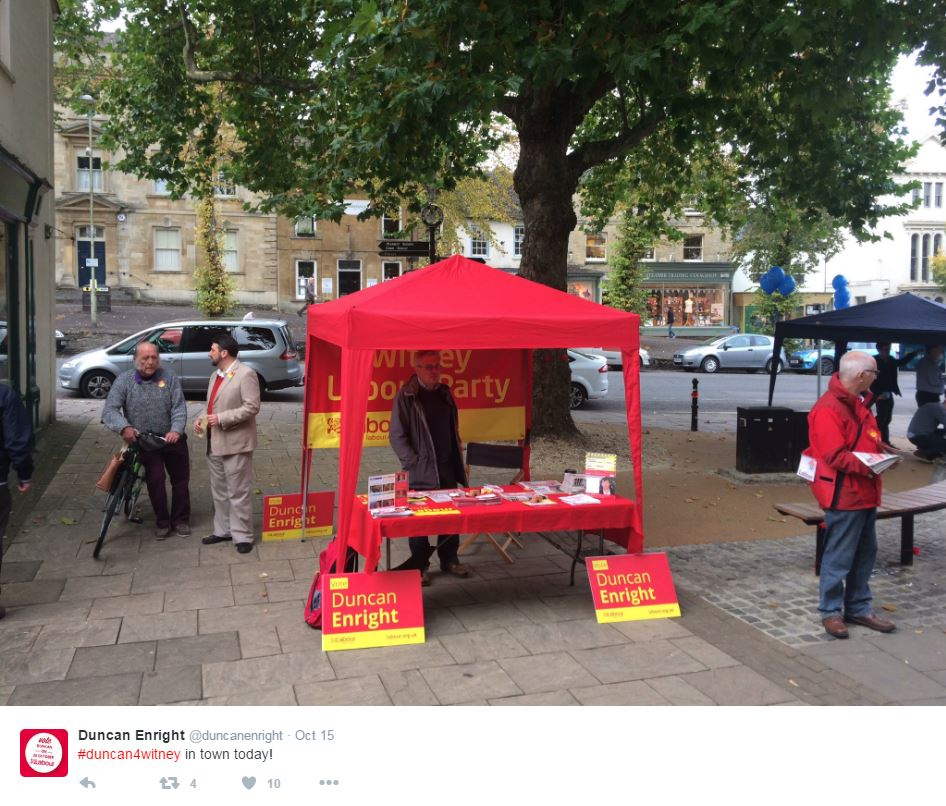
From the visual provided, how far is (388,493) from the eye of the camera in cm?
585

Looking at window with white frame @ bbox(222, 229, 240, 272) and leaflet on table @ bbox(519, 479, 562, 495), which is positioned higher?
window with white frame @ bbox(222, 229, 240, 272)

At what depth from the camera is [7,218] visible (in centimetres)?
1077

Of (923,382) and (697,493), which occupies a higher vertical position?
(923,382)

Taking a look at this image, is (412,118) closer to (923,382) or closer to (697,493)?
(697,493)

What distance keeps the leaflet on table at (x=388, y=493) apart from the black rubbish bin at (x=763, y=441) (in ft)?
21.3

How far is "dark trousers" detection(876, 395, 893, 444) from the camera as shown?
14.0 m

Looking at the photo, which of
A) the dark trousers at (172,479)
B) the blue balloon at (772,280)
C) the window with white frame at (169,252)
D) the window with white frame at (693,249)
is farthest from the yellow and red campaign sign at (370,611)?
the window with white frame at (693,249)

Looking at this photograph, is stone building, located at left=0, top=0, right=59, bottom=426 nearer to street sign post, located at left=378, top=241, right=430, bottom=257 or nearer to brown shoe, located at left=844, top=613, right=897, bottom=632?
street sign post, located at left=378, top=241, right=430, bottom=257

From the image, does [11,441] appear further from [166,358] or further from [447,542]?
[166,358]

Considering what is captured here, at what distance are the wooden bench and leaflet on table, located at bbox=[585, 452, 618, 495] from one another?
5.62 ft

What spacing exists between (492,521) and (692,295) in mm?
44614

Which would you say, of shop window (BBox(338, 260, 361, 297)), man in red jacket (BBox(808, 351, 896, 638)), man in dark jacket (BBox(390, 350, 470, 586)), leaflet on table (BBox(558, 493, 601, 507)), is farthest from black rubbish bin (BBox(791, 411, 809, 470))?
shop window (BBox(338, 260, 361, 297))

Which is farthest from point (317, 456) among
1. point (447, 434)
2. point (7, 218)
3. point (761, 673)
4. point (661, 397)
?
point (661, 397)

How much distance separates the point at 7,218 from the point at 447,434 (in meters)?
7.35
